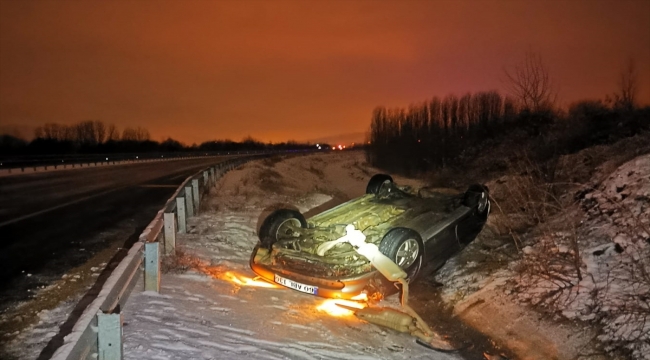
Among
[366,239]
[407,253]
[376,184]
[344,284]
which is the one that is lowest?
[344,284]

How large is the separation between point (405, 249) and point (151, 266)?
3509 millimetres

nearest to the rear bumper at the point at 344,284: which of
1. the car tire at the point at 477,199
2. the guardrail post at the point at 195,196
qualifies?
the car tire at the point at 477,199

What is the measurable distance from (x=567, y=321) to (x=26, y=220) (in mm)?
11997

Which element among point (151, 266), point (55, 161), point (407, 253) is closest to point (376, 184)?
point (407, 253)

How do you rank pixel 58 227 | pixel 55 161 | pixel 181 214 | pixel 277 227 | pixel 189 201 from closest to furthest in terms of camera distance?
1. pixel 277 227
2. pixel 181 214
3. pixel 58 227
4. pixel 189 201
5. pixel 55 161

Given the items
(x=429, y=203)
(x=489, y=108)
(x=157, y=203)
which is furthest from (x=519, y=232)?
(x=489, y=108)

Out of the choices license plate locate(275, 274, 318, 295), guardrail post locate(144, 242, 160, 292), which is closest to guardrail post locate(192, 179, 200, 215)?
license plate locate(275, 274, 318, 295)

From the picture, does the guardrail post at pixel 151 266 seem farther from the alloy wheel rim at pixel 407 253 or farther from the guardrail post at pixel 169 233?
the alloy wheel rim at pixel 407 253

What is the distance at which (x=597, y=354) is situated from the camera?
19.6 ft

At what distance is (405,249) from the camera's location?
7.94m

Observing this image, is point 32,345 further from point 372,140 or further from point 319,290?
point 372,140

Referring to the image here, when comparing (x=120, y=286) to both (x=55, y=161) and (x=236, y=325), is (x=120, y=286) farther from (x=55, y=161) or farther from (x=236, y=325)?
(x=55, y=161)

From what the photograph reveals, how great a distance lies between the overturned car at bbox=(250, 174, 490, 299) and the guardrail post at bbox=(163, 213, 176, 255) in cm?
139

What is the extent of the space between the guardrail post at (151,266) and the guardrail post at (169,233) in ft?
6.79
